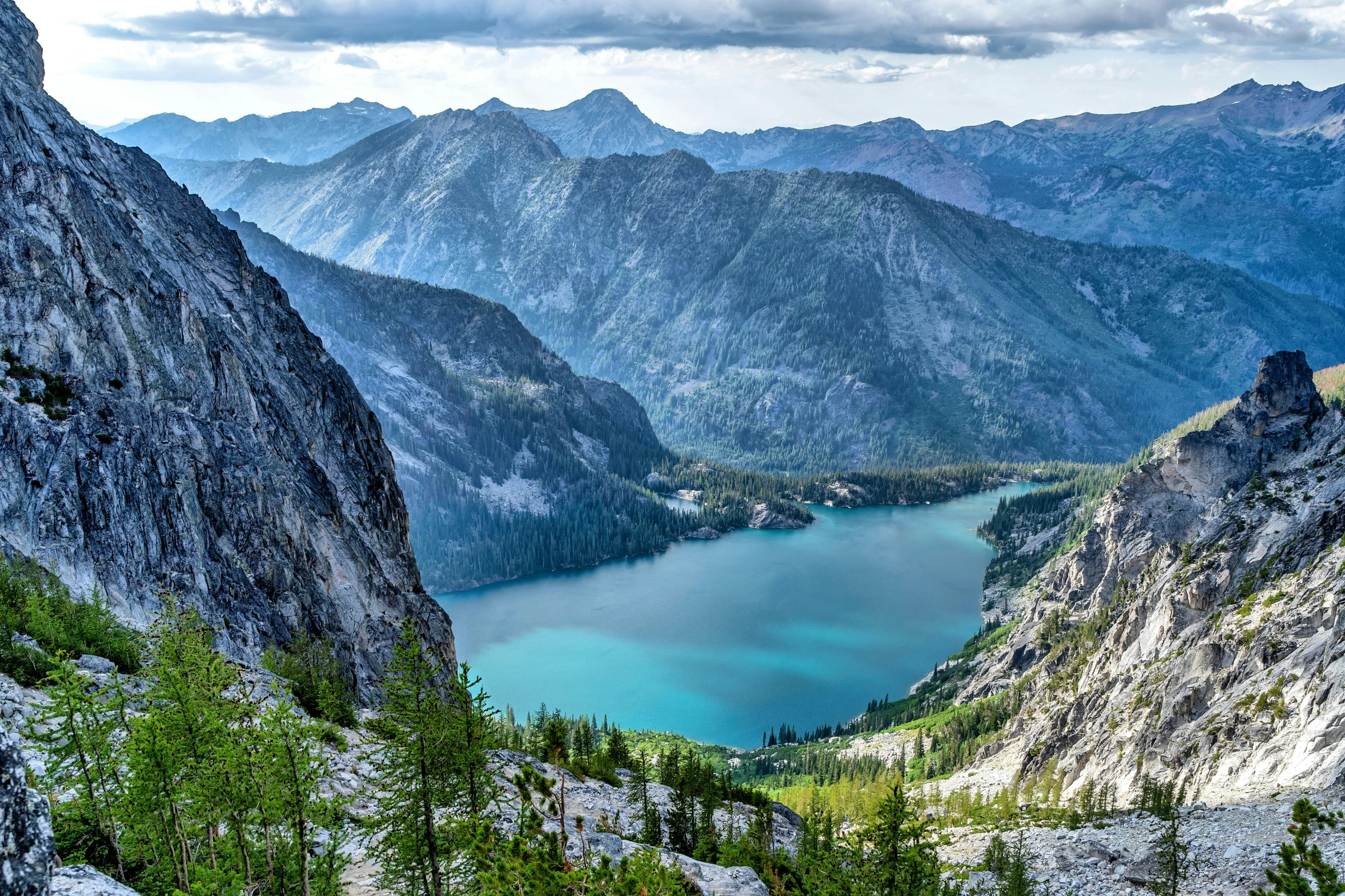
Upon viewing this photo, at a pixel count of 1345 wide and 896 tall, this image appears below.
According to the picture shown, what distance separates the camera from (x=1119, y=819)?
5412 cm

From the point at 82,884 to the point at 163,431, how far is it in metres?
52.2

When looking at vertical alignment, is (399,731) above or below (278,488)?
below

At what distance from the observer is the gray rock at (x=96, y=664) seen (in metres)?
35.8

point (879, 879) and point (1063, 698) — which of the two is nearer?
point (879, 879)

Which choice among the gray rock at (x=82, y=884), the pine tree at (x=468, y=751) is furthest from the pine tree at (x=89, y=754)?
the pine tree at (x=468, y=751)

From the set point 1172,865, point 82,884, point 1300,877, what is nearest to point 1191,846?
point 1172,865

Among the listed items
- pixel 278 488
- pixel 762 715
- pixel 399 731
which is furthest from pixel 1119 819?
pixel 762 715

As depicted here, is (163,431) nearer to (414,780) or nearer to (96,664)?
(96,664)

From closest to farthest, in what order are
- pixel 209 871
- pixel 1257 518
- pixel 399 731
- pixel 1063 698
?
1. pixel 209 871
2. pixel 399 731
3. pixel 1257 518
4. pixel 1063 698

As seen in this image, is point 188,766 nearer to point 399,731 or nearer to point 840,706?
point 399,731

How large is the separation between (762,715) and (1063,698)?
145ft

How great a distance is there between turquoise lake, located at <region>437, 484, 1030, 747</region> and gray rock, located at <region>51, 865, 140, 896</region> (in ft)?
356

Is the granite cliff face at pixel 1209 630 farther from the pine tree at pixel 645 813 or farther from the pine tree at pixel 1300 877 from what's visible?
the pine tree at pixel 645 813

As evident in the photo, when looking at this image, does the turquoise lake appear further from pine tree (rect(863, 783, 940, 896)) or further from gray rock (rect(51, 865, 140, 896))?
gray rock (rect(51, 865, 140, 896))
